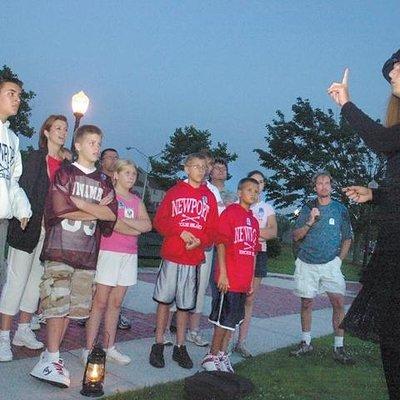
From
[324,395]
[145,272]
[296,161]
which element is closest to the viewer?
[324,395]

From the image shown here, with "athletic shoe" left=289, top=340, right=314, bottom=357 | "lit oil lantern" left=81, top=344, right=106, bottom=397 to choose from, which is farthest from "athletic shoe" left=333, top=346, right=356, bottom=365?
"lit oil lantern" left=81, top=344, right=106, bottom=397

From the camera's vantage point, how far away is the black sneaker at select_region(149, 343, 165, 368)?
470 cm

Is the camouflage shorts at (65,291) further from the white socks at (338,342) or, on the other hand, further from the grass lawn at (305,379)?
the white socks at (338,342)

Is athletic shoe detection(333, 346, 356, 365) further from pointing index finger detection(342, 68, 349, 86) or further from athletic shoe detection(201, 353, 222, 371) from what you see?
pointing index finger detection(342, 68, 349, 86)

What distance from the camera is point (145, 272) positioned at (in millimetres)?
12430

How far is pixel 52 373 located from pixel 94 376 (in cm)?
34

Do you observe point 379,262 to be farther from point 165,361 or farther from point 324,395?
point 165,361

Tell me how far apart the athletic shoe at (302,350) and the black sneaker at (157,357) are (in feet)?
5.94

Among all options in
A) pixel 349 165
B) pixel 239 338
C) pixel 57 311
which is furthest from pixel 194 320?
pixel 349 165

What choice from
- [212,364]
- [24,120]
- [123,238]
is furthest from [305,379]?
[24,120]

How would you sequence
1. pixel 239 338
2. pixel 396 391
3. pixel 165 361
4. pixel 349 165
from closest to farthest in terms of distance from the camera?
pixel 396 391
pixel 165 361
pixel 239 338
pixel 349 165

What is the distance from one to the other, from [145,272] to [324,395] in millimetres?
8370

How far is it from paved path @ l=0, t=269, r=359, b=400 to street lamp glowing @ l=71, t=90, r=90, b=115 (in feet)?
10.9

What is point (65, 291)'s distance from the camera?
3.92 meters
